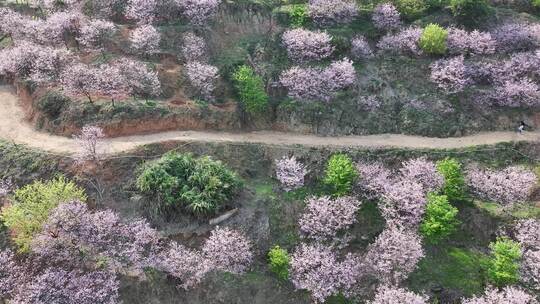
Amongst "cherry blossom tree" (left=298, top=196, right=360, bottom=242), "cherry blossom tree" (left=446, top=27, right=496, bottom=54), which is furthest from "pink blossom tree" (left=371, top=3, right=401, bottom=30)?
"cherry blossom tree" (left=298, top=196, right=360, bottom=242)

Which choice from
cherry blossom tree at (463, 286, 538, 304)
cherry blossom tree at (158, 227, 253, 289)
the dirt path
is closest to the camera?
cherry blossom tree at (463, 286, 538, 304)

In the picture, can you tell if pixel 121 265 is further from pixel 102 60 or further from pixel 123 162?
pixel 102 60

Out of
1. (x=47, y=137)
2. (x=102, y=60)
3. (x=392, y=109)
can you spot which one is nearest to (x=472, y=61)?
(x=392, y=109)

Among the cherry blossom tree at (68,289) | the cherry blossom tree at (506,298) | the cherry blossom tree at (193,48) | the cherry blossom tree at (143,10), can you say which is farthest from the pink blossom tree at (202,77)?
the cherry blossom tree at (506,298)

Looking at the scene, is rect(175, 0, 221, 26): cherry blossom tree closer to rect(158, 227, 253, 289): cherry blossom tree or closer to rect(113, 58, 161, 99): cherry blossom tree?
rect(113, 58, 161, 99): cherry blossom tree

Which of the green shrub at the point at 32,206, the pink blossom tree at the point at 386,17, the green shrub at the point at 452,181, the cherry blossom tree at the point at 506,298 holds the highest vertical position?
the pink blossom tree at the point at 386,17

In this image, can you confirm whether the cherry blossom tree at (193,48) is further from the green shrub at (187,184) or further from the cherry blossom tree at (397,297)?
the cherry blossom tree at (397,297)
